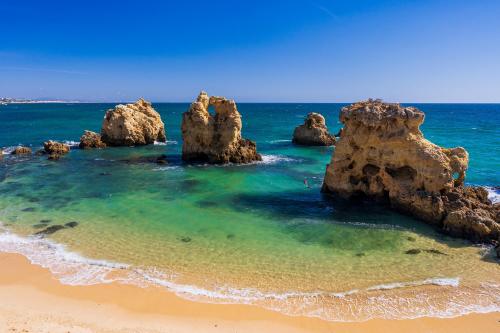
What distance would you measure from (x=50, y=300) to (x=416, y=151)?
62.3 feet

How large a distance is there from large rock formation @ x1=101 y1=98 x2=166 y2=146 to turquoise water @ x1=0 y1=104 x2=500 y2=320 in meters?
17.0

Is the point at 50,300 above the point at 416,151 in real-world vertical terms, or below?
below

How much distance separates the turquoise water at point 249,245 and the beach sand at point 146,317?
479 mm

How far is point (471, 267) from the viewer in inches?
582

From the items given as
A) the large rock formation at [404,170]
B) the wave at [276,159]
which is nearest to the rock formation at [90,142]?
the wave at [276,159]

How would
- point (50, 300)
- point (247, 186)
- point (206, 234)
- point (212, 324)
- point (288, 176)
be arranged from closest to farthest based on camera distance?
point (212, 324) < point (50, 300) < point (206, 234) < point (247, 186) < point (288, 176)

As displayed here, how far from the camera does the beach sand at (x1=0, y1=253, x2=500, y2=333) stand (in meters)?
11.2

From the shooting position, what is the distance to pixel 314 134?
50250 mm

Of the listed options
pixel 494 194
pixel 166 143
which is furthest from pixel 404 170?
pixel 166 143

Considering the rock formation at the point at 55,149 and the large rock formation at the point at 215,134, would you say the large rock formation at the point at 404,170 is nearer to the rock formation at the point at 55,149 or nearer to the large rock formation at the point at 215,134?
the large rock formation at the point at 215,134

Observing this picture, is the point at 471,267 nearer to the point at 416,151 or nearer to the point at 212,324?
the point at 416,151

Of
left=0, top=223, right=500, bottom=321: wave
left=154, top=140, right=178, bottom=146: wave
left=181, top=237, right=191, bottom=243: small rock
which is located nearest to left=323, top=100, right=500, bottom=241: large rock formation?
left=0, top=223, right=500, bottom=321: wave

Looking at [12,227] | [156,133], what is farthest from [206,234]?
[156,133]

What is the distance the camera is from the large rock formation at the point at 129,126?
4556 centimetres
